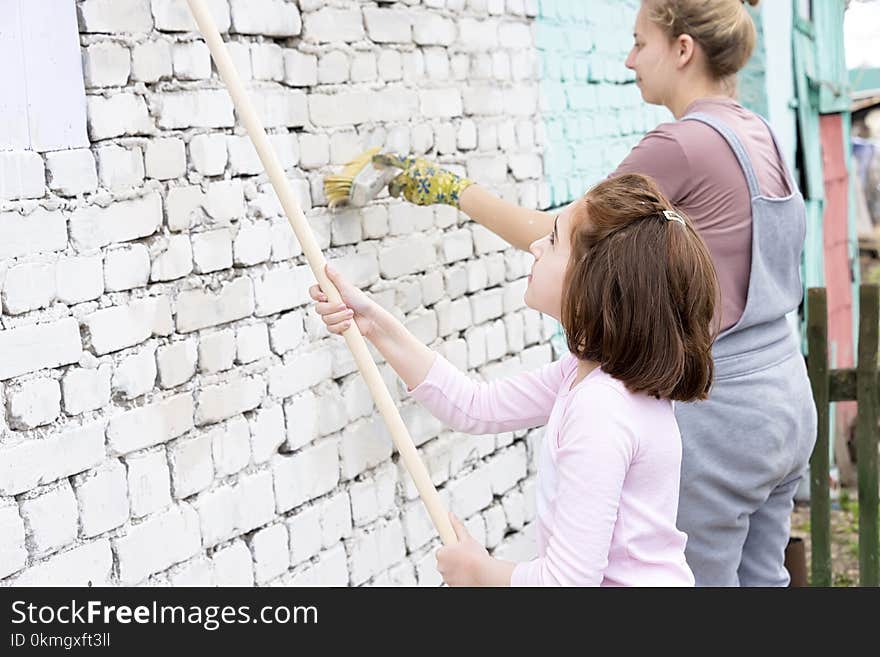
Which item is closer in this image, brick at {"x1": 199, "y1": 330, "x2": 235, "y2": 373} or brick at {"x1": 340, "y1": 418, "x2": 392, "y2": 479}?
brick at {"x1": 199, "y1": 330, "x2": 235, "y2": 373}

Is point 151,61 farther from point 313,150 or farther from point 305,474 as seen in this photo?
point 305,474

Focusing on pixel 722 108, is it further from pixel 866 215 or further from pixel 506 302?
pixel 866 215

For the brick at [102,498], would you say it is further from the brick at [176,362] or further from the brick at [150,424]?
the brick at [176,362]

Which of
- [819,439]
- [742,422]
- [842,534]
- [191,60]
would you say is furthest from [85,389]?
[842,534]

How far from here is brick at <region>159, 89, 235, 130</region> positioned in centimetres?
230

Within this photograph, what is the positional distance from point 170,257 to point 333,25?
31.2 inches

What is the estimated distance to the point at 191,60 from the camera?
236 cm

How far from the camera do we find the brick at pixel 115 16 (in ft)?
6.86

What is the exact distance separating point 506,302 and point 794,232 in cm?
102

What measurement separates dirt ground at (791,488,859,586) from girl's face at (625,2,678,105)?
9.95 ft

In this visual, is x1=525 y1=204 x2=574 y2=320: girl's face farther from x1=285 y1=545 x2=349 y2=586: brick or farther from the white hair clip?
x1=285 y1=545 x2=349 y2=586: brick

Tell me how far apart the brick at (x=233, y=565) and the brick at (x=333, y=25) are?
114 cm

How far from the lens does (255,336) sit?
254cm

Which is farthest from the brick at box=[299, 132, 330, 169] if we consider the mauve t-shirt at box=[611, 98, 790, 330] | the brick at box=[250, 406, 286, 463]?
the mauve t-shirt at box=[611, 98, 790, 330]
